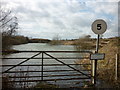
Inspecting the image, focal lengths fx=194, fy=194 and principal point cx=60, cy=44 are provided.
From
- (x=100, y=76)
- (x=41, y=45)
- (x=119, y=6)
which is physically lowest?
(x=100, y=76)

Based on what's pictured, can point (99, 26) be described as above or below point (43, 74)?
above

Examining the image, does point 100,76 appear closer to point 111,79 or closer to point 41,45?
point 111,79

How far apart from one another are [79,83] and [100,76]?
Result: 1.74 m

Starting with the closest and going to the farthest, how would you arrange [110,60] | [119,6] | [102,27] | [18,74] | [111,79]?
[102,27], [18,74], [111,79], [119,6], [110,60]

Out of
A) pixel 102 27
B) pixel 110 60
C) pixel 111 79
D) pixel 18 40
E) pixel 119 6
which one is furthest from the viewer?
pixel 18 40

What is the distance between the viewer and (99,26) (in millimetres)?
6113

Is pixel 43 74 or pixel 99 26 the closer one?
pixel 99 26

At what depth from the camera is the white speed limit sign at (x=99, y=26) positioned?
6086mm

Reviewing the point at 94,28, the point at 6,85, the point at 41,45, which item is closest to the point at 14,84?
the point at 6,85

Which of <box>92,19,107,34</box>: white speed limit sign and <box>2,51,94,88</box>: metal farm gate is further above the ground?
<box>92,19,107,34</box>: white speed limit sign

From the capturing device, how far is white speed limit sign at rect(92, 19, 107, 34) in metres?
6.09

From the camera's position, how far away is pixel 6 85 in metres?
5.38

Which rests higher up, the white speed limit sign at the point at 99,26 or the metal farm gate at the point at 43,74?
the white speed limit sign at the point at 99,26

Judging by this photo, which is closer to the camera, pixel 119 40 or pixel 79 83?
pixel 79 83
